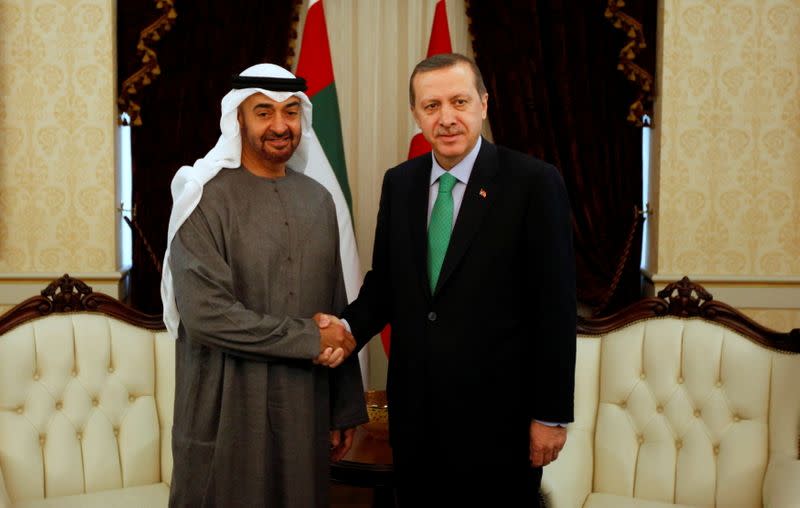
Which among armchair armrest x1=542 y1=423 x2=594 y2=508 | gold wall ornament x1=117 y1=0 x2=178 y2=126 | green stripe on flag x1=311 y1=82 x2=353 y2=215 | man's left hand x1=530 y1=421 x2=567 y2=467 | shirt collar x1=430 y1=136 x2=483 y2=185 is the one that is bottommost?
armchair armrest x1=542 y1=423 x2=594 y2=508

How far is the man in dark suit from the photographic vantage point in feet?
6.35

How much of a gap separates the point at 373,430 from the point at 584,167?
164cm

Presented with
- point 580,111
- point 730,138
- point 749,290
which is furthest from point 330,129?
point 749,290

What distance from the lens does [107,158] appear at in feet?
11.9

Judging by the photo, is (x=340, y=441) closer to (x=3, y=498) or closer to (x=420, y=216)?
(x=420, y=216)

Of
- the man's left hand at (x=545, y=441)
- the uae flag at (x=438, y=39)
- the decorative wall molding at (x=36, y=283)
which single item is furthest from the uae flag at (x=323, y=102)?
the man's left hand at (x=545, y=441)

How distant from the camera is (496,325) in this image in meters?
1.95

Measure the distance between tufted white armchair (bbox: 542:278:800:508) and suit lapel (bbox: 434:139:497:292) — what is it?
3.59 ft

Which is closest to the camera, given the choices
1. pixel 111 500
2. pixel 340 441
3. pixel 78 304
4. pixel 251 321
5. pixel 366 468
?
pixel 251 321

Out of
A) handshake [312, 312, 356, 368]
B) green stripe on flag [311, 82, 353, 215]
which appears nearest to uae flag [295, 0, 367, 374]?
green stripe on flag [311, 82, 353, 215]

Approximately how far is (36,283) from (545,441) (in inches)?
100

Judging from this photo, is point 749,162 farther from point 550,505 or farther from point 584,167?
point 550,505

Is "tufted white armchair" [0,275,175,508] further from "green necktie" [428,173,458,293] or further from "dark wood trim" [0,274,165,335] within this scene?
"green necktie" [428,173,458,293]

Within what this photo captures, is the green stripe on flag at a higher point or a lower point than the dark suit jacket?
higher
